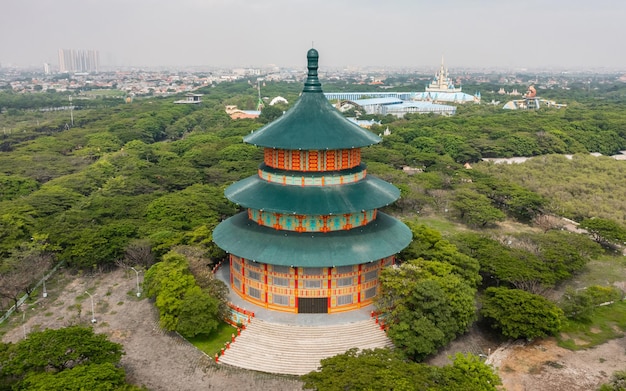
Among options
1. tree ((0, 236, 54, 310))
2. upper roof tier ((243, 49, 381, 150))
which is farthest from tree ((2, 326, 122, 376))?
upper roof tier ((243, 49, 381, 150))

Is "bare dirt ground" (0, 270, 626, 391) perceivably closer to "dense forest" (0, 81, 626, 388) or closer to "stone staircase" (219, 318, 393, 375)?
"stone staircase" (219, 318, 393, 375)

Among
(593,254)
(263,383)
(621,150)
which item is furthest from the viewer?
(621,150)

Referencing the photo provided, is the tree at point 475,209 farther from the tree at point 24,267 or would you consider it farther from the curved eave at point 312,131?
the tree at point 24,267

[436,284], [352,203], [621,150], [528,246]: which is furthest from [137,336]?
[621,150]

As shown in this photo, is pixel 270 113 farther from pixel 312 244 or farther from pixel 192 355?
pixel 192 355

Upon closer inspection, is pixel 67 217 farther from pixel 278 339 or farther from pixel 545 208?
pixel 545 208

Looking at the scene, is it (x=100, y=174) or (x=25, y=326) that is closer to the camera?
(x=25, y=326)

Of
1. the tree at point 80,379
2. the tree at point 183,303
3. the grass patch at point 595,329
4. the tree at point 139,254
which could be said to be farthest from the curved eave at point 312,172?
the grass patch at point 595,329
